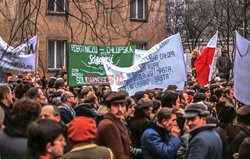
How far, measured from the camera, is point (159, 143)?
28.0 feet

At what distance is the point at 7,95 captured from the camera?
8.72 m

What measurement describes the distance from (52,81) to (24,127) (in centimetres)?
1054

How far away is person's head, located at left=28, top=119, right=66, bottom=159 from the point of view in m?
5.48

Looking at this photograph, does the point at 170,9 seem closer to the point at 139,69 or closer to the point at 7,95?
the point at 139,69

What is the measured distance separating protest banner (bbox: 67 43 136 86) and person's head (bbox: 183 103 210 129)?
7.07 meters

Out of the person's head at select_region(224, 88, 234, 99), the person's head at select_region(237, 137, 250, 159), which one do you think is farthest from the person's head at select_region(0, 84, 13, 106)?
the person's head at select_region(224, 88, 234, 99)

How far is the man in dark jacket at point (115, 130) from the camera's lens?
305 inches

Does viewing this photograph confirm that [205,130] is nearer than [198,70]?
Yes

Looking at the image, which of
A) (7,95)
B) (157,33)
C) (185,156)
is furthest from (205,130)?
(157,33)

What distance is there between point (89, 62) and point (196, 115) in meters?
7.98

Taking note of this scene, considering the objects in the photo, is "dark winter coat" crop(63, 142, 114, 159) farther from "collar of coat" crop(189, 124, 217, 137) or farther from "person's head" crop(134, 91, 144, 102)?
"person's head" crop(134, 91, 144, 102)

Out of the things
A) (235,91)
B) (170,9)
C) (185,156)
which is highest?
(170,9)

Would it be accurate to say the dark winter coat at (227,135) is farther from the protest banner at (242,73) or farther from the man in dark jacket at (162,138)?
the protest banner at (242,73)

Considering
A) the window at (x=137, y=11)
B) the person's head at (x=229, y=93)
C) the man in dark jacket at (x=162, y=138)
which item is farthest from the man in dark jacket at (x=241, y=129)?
the window at (x=137, y=11)
